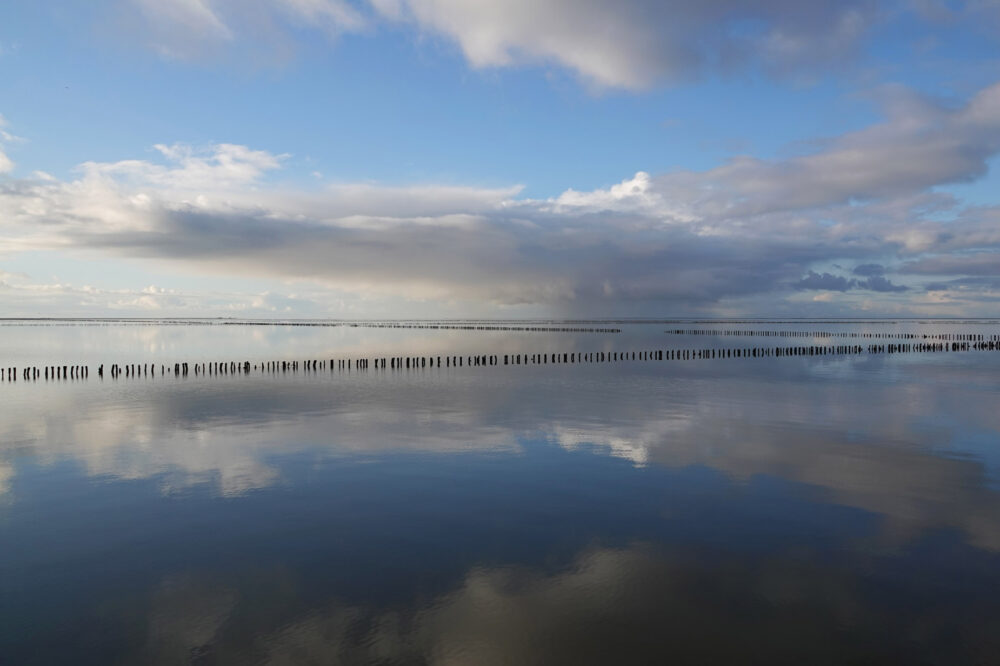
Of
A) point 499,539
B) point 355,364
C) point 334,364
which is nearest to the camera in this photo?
point 499,539

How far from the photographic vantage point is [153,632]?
10922mm

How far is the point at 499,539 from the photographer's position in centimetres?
1498

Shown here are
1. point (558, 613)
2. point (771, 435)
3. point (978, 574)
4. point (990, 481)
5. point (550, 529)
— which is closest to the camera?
point (558, 613)

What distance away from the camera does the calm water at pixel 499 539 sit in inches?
422

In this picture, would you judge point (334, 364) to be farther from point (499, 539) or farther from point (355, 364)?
point (499, 539)

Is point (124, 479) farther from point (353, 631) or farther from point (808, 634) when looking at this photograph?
point (808, 634)

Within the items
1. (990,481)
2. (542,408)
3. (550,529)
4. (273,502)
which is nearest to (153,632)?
(273,502)

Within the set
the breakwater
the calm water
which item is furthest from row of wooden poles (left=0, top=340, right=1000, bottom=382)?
the calm water

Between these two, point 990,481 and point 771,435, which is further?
point 771,435

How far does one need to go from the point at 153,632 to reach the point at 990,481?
78.5 ft

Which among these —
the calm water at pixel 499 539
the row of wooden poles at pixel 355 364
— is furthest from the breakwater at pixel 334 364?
the calm water at pixel 499 539

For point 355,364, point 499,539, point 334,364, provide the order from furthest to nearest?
point 355,364 < point 334,364 < point 499,539

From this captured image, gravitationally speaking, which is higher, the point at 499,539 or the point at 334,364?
the point at 334,364

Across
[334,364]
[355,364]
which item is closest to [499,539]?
[334,364]
